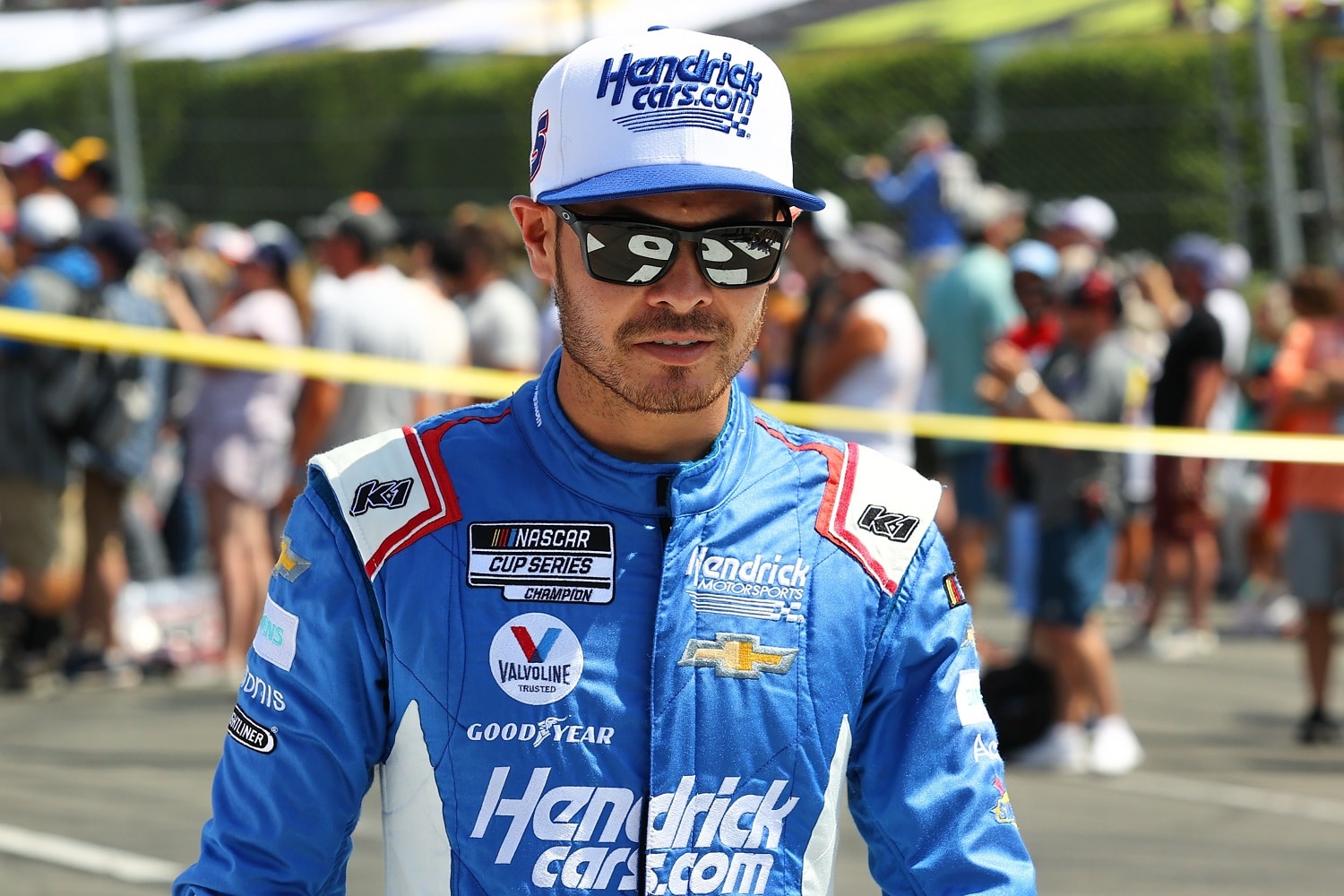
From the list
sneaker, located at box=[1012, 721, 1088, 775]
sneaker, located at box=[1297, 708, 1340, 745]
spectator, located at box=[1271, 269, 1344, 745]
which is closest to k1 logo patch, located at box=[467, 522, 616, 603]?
sneaker, located at box=[1012, 721, 1088, 775]

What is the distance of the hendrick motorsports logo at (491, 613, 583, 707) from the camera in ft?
6.49

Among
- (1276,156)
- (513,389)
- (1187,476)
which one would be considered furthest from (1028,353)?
(1276,156)

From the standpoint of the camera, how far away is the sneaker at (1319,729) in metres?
7.88

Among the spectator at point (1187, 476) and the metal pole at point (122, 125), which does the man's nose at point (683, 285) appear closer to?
the spectator at point (1187, 476)

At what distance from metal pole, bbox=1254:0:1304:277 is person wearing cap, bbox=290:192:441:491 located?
5285 millimetres

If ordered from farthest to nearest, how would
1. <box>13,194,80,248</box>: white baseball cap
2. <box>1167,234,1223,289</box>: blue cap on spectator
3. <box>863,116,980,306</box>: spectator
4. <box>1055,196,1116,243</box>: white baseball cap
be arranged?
1. <box>1055,196,1116,243</box>: white baseball cap
2. <box>1167,234,1223,289</box>: blue cap on spectator
3. <box>863,116,980,306</box>: spectator
4. <box>13,194,80,248</box>: white baseball cap

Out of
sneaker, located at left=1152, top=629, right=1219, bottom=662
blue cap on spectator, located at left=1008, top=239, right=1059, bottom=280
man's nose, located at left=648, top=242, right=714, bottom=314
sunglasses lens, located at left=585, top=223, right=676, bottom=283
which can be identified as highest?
sunglasses lens, located at left=585, top=223, right=676, bottom=283

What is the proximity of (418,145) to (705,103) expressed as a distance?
1856 centimetres

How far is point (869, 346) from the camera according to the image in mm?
7516

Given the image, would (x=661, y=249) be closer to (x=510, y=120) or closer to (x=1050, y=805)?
(x=1050, y=805)

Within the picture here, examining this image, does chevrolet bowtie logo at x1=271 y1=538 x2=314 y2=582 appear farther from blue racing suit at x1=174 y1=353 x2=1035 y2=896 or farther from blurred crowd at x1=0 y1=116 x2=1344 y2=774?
blurred crowd at x1=0 y1=116 x2=1344 y2=774

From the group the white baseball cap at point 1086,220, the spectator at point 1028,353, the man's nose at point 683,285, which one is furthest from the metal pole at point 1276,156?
the man's nose at point 683,285

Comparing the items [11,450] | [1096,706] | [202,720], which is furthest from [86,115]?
[1096,706]

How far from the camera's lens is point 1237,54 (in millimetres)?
19703
